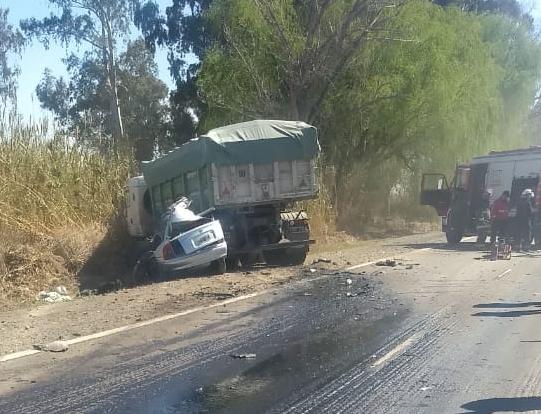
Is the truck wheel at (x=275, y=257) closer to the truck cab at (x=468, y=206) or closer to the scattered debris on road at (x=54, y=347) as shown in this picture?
the truck cab at (x=468, y=206)

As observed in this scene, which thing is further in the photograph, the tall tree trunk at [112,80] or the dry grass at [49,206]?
the tall tree trunk at [112,80]

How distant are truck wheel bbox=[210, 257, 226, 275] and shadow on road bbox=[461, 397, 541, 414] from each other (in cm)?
914

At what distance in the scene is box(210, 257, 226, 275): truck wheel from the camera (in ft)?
47.5

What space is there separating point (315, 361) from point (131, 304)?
488 centimetres

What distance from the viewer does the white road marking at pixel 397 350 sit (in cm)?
706

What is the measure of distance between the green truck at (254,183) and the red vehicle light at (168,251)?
4.62 ft

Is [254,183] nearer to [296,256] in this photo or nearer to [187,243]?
[296,256]

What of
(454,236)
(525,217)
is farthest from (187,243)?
(454,236)

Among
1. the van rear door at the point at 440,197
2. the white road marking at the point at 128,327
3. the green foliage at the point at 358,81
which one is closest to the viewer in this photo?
the white road marking at the point at 128,327

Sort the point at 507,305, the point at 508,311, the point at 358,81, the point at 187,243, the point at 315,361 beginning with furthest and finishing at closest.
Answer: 1. the point at 358,81
2. the point at 187,243
3. the point at 507,305
4. the point at 508,311
5. the point at 315,361

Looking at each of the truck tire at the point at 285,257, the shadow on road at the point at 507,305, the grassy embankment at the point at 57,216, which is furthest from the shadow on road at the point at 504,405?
the truck tire at the point at 285,257

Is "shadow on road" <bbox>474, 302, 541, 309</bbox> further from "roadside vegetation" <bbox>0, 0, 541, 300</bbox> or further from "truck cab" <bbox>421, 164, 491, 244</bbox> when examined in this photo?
"truck cab" <bbox>421, 164, 491, 244</bbox>

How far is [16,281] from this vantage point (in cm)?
1323

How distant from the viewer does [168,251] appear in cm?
1352
